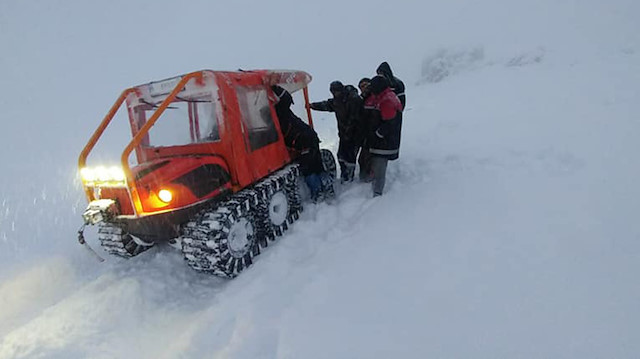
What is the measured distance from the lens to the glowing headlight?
360cm

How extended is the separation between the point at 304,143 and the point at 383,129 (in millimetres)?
1210

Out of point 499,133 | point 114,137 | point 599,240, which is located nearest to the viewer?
point 599,240

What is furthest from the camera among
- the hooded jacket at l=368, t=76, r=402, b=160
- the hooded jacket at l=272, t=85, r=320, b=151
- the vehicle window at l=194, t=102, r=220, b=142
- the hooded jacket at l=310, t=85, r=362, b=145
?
the hooded jacket at l=310, t=85, r=362, b=145

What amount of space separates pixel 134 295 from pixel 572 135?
7.13 metres

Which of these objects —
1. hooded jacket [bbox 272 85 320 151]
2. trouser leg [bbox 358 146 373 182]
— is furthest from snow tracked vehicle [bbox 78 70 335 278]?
trouser leg [bbox 358 146 373 182]

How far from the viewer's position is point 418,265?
3480 millimetres

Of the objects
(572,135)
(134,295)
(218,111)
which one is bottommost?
(134,295)

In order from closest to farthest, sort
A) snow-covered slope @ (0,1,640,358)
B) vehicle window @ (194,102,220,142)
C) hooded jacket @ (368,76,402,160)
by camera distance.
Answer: snow-covered slope @ (0,1,640,358), vehicle window @ (194,102,220,142), hooded jacket @ (368,76,402,160)

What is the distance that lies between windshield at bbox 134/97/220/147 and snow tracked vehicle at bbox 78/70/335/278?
0.04 ft

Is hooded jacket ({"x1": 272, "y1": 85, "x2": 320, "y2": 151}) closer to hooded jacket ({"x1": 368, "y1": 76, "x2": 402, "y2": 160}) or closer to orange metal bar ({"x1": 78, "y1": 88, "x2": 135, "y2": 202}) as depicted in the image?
hooded jacket ({"x1": 368, "y1": 76, "x2": 402, "y2": 160})

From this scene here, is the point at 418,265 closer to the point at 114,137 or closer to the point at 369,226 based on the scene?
the point at 369,226

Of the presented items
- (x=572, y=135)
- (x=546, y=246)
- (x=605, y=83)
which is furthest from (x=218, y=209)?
(x=605, y=83)

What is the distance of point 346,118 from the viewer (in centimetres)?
594

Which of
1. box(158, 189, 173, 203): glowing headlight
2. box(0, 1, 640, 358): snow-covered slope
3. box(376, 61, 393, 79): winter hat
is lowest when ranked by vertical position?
box(0, 1, 640, 358): snow-covered slope
